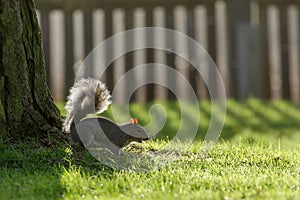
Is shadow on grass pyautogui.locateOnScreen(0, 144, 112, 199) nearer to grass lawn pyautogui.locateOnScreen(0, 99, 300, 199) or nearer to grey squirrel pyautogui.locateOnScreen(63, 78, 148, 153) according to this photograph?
grass lawn pyautogui.locateOnScreen(0, 99, 300, 199)

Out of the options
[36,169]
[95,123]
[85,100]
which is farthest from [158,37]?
[36,169]

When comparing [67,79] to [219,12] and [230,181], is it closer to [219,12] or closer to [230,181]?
[219,12]

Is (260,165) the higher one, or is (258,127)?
(260,165)

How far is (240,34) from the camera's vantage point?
9.52 m

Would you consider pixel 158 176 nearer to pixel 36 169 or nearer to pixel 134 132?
pixel 36 169

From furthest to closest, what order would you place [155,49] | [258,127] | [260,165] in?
1. [155,49]
2. [258,127]
3. [260,165]

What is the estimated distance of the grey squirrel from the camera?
199 inches

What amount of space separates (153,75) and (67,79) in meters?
1.26

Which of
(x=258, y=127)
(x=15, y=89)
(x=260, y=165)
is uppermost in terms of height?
(x=15, y=89)

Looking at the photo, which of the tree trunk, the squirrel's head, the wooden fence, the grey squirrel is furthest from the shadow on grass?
the wooden fence

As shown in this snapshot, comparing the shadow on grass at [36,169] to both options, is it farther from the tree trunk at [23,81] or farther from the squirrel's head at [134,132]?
the squirrel's head at [134,132]

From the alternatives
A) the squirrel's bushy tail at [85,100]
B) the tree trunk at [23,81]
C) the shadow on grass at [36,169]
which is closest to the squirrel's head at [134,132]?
the squirrel's bushy tail at [85,100]

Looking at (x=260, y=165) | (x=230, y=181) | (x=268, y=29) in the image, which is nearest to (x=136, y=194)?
(x=230, y=181)

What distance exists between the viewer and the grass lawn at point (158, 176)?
379cm
